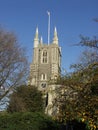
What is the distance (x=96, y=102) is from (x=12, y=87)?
2490cm

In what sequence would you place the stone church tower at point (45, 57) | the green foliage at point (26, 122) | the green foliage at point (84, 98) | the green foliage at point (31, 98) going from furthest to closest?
the stone church tower at point (45, 57) → the green foliage at point (31, 98) → the green foliage at point (26, 122) → the green foliage at point (84, 98)

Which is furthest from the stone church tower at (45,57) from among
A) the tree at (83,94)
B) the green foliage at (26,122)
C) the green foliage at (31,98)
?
the tree at (83,94)

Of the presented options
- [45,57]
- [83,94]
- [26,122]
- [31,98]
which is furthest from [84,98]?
[45,57]

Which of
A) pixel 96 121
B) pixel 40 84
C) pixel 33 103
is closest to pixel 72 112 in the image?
pixel 96 121

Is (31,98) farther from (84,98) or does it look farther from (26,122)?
(84,98)

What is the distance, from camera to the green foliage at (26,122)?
2539 centimetres

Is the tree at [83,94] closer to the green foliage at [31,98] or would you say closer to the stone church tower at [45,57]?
the green foliage at [31,98]

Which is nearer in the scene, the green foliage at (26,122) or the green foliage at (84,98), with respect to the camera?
the green foliage at (84,98)

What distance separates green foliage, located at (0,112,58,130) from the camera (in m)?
25.4

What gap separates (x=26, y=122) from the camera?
25781 mm

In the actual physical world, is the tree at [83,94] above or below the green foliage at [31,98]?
below

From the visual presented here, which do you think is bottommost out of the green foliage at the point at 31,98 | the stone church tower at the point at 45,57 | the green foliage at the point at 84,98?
the green foliage at the point at 84,98

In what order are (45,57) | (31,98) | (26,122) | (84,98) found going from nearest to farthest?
(84,98)
(26,122)
(31,98)
(45,57)

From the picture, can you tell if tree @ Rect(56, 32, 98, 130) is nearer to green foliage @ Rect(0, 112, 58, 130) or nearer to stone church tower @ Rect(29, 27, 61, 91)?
green foliage @ Rect(0, 112, 58, 130)
